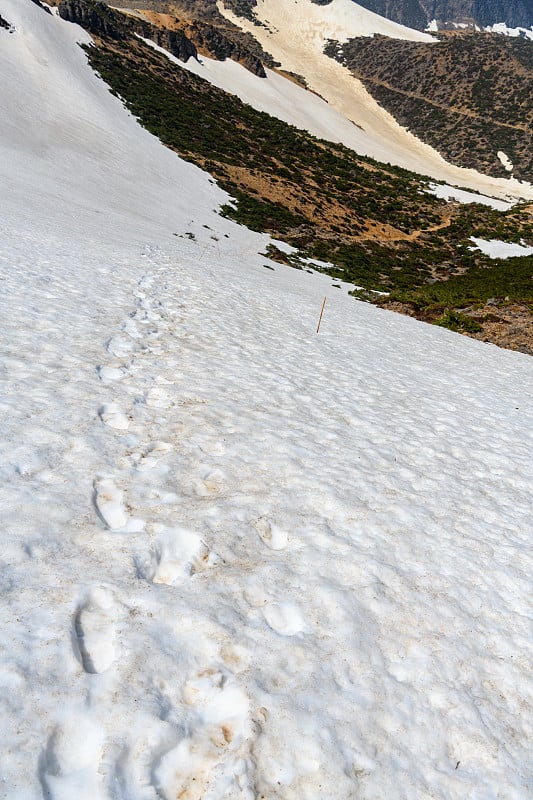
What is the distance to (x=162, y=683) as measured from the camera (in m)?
2.50

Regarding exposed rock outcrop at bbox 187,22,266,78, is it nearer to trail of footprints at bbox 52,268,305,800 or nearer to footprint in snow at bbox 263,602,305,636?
trail of footprints at bbox 52,268,305,800

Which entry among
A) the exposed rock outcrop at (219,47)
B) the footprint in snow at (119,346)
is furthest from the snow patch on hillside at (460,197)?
the footprint in snow at (119,346)

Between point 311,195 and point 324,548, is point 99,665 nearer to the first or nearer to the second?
point 324,548

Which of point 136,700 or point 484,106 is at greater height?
point 484,106

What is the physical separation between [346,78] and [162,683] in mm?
164336

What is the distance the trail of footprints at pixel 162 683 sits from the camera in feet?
6.88

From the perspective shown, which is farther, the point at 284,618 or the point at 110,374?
the point at 110,374

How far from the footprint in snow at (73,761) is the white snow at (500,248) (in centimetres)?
4564

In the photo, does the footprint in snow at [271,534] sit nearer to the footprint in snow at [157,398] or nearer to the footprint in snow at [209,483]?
the footprint in snow at [209,483]

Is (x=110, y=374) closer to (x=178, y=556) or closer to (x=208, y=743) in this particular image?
(x=178, y=556)

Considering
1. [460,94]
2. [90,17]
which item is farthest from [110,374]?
[460,94]

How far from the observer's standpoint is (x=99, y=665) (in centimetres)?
251

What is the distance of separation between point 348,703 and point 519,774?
3.73ft

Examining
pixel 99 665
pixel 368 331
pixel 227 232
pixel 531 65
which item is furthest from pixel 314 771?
pixel 531 65
